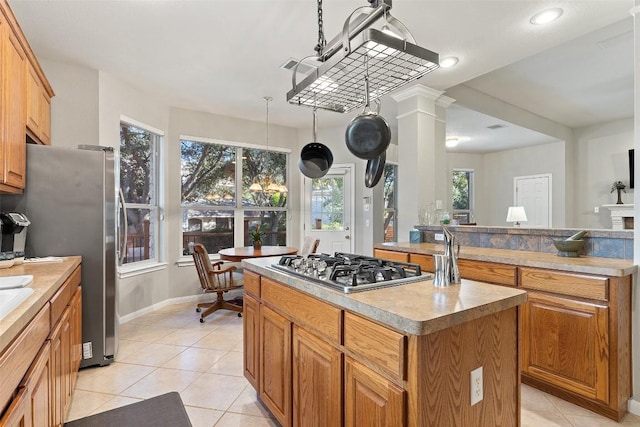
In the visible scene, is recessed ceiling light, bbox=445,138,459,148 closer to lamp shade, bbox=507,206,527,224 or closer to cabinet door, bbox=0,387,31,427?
lamp shade, bbox=507,206,527,224

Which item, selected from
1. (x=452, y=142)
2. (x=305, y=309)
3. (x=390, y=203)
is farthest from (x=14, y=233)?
(x=452, y=142)

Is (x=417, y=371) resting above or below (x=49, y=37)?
below

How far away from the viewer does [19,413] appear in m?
1.08

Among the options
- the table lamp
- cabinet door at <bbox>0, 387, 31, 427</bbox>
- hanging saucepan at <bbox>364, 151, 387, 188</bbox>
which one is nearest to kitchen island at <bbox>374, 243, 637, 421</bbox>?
hanging saucepan at <bbox>364, 151, 387, 188</bbox>

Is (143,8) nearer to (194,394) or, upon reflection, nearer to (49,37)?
(49,37)

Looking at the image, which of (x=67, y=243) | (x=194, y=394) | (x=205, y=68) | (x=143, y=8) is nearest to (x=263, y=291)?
(x=194, y=394)

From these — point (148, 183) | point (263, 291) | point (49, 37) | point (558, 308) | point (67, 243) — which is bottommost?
point (558, 308)

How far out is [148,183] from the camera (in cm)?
435

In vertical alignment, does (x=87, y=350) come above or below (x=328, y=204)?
below

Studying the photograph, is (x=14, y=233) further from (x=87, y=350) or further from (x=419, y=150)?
(x=419, y=150)

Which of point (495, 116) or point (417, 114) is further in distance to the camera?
point (495, 116)

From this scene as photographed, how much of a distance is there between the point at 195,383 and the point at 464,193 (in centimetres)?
710

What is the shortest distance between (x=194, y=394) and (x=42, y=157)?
202 centimetres

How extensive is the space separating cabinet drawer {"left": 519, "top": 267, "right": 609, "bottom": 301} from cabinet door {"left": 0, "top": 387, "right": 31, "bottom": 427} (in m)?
2.60
